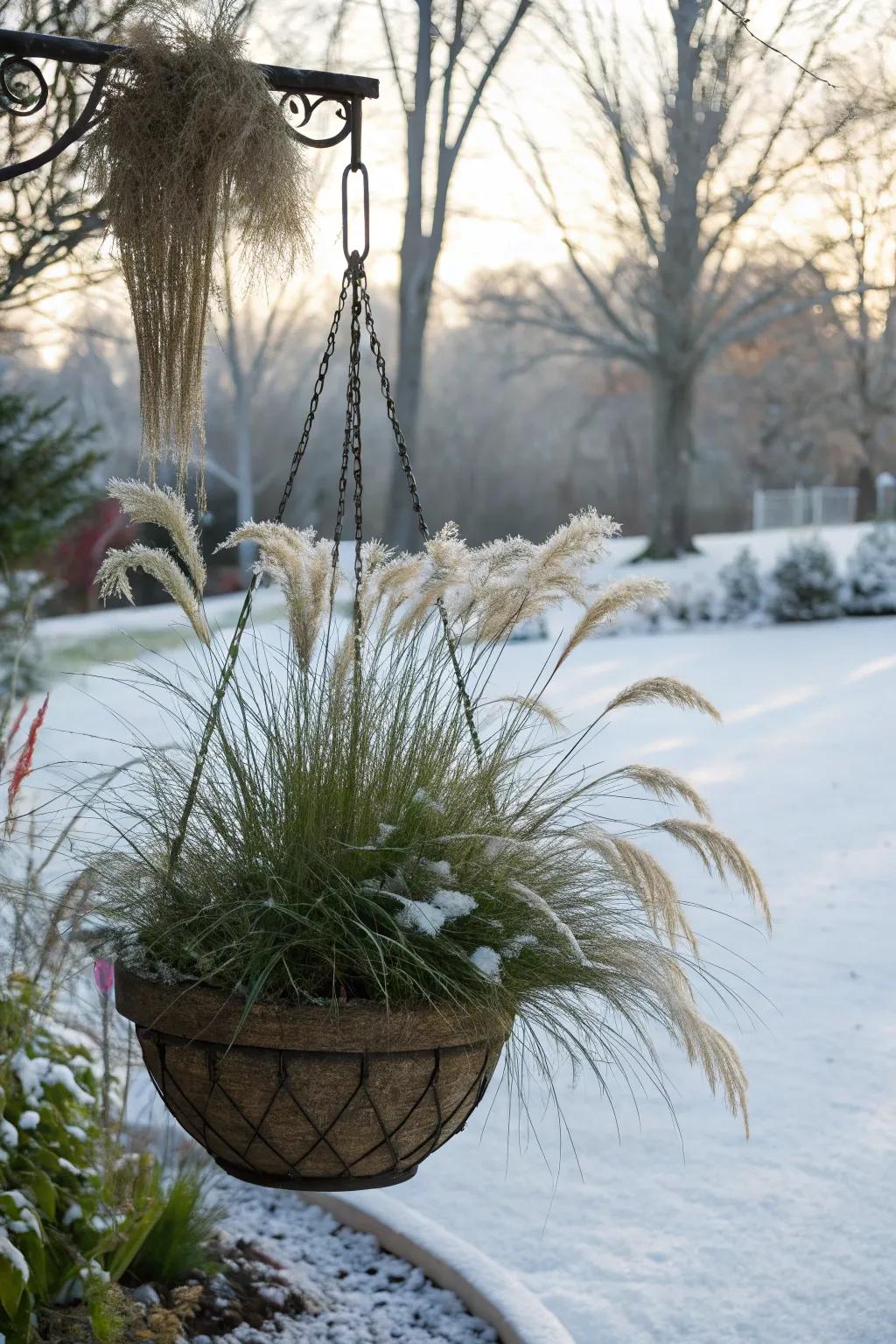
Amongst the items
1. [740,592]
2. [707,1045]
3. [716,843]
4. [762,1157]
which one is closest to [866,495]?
[740,592]

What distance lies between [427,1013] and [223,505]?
2050 centimetres

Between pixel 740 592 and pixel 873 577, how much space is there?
1.08 metres

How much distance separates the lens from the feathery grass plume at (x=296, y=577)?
60.3 inches

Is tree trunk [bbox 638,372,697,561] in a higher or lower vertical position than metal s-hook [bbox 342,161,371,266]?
higher

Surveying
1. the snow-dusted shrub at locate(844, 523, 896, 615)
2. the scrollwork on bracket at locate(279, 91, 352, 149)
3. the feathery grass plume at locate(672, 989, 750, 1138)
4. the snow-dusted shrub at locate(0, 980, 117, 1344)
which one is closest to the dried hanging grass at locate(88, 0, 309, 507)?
the scrollwork on bracket at locate(279, 91, 352, 149)

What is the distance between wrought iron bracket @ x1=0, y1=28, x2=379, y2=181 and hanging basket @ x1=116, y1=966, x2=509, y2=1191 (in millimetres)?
1036

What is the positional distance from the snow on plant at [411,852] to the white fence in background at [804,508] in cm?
1713

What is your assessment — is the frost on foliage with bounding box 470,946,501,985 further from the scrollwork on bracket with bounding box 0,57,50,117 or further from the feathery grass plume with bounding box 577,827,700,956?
the scrollwork on bracket with bounding box 0,57,50,117

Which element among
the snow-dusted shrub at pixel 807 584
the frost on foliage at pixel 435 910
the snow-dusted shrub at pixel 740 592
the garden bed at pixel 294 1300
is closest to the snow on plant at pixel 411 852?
the frost on foliage at pixel 435 910

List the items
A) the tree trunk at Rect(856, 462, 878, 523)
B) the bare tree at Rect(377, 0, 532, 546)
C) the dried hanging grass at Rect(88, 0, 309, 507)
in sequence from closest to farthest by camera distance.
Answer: the dried hanging grass at Rect(88, 0, 309, 507)
the bare tree at Rect(377, 0, 532, 546)
the tree trunk at Rect(856, 462, 878, 523)

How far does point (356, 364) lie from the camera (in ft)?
5.53

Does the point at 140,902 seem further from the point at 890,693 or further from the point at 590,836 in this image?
the point at 890,693

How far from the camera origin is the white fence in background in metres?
18.4

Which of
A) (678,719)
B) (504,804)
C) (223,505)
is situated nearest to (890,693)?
(678,719)
